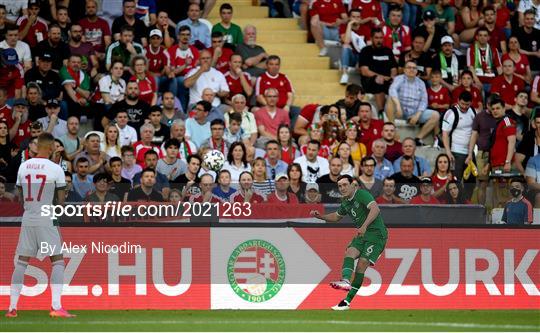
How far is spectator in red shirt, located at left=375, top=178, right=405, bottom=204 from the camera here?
16281 mm

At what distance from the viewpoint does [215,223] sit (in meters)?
16.3

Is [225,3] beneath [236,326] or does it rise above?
above

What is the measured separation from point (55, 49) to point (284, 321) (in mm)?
7253

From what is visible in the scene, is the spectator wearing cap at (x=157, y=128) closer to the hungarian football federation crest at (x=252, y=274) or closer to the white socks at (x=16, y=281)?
the hungarian football federation crest at (x=252, y=274)

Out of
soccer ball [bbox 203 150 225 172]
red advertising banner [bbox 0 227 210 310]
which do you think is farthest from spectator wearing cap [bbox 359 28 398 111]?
red advertising banner [bbox 0 227 210 310]

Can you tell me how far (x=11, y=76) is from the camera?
65.6 ft

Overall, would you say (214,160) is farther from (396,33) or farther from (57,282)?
(396,33)

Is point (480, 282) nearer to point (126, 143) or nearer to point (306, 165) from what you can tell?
point (306, 165)

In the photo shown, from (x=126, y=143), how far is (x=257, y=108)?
7.16ft

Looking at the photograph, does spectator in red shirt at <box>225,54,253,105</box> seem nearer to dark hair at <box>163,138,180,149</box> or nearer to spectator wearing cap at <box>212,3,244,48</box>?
spectator wearing cap at <box>212,3,244,48</box>

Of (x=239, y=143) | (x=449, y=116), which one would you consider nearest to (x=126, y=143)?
(x=239, y=143)

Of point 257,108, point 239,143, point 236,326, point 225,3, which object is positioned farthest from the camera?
point 225,3

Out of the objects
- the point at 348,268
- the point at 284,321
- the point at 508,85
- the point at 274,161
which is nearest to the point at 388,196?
the point at 348,268

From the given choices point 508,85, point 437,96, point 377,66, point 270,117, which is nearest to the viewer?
point 270,117
